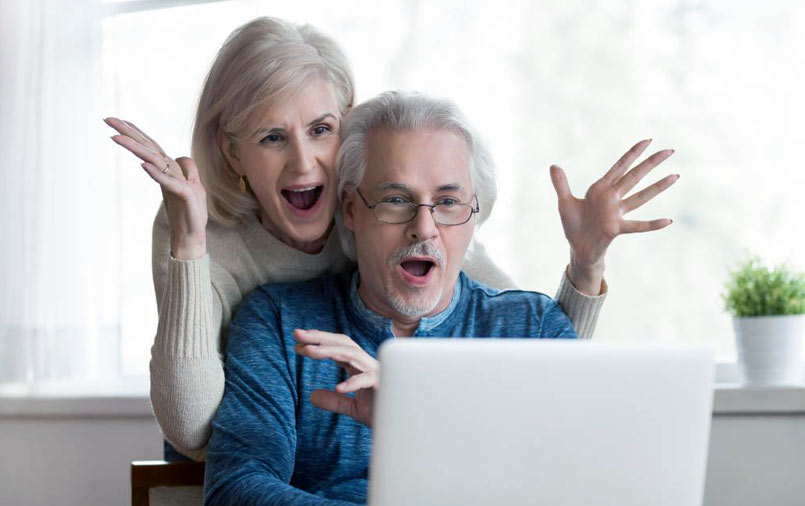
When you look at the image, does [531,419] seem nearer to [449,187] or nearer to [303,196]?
[449,187]

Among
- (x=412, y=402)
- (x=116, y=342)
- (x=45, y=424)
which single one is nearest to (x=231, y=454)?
(x=412, y=402)

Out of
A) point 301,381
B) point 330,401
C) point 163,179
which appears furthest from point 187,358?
point 330,401

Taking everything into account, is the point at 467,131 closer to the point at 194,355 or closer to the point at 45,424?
the point at 194,355

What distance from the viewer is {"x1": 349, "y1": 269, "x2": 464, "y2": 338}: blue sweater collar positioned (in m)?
1.80

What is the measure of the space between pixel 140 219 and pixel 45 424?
75cm

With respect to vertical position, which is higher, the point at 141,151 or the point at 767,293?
the point at 141,151

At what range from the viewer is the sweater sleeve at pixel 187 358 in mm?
1649

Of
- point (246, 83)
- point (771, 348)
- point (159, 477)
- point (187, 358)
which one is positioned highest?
point (246, 83)

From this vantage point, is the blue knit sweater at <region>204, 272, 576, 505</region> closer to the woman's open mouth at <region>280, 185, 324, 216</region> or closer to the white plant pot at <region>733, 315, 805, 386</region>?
the woman's open mouth at <region>280, 185, 324, 216</region>

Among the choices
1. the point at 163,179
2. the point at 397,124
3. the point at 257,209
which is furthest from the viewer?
the point at 257,209

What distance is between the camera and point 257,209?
200cm

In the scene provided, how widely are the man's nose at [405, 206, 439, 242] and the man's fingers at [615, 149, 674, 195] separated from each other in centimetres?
40

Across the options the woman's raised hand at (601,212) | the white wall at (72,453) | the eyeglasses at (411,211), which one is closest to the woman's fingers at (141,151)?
the eyeglasses at (411,211)

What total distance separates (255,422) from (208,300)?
0.25m
